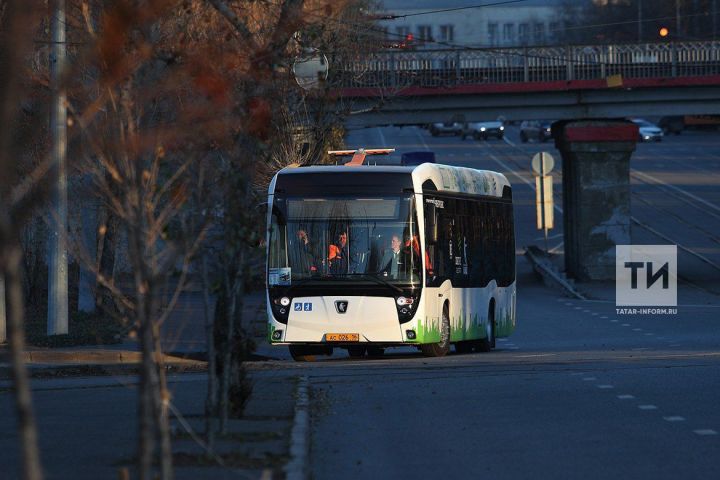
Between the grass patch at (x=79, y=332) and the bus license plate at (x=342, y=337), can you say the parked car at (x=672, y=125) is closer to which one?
the grass patch at (x=79, y=332)

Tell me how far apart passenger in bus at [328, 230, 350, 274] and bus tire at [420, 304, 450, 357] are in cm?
192

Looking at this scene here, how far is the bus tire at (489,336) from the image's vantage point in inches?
934

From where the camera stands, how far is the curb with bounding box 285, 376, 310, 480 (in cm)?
909

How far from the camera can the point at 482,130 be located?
96438 millimetres

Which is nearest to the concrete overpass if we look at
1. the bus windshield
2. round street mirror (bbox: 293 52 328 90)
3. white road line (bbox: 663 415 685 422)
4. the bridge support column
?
the bridge support column

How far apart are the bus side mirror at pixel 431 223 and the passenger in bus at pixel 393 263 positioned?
0.55 meters

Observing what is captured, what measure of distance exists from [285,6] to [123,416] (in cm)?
420

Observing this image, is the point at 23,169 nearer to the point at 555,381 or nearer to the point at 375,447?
the point at 555,381

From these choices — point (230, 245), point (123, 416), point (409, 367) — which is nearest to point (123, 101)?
point (230, 245)

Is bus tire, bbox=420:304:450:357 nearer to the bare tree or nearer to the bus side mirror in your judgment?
the bus side mirror

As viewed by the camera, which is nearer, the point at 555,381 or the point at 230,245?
the point at 230,245

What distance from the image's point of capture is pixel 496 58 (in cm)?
4584

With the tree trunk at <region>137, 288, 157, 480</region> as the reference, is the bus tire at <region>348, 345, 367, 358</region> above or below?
below

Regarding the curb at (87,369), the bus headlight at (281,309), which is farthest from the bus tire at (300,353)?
the curb at (87,369)
